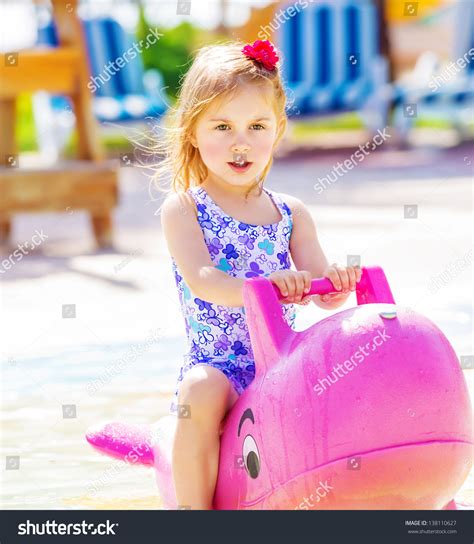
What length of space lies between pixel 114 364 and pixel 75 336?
26.0 inches

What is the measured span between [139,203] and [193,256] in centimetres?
814

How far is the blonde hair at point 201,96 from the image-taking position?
126 inches

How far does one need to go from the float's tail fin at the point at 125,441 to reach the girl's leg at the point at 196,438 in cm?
42

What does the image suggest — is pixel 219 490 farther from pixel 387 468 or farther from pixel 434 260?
pixel 434 260

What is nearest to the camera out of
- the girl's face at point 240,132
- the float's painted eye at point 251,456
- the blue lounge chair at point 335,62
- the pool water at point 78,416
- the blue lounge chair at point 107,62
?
the float's painted eye at point 251,456

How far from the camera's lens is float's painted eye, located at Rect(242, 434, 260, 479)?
287cm

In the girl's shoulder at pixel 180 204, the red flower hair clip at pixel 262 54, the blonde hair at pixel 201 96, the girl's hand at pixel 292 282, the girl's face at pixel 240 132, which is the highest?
the red flower hair clip at pixel 262 54

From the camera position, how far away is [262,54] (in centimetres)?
330

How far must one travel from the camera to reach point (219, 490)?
3039mm

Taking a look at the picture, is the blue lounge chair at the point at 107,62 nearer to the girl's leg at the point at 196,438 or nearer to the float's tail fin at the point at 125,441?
the float's tail fin at the point at 125,441

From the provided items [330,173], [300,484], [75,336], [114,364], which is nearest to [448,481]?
[300,484]

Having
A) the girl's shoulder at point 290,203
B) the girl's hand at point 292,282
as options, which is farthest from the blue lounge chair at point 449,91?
the girl's hand at point 292,282

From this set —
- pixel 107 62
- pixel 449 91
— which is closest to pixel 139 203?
pixel 107 62

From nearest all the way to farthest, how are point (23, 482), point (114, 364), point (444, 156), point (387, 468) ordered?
1. point (387, 468)
2. point (23, 482)
3. point (114, 364)
4. point (444, 156)
